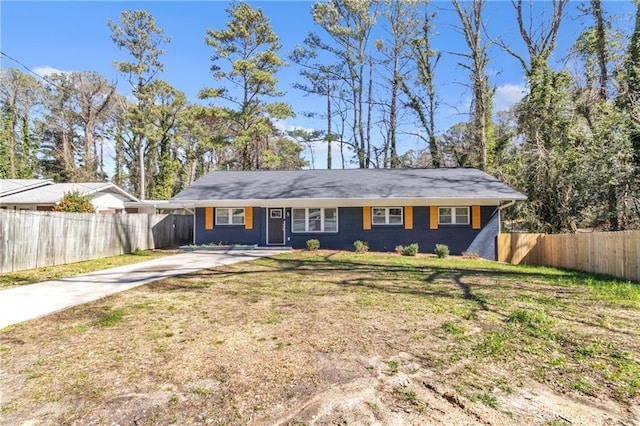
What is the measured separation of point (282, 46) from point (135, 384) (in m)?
24.7

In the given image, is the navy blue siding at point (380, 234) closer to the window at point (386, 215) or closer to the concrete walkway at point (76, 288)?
the window at point (386, 215)

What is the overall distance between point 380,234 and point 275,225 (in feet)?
15.3

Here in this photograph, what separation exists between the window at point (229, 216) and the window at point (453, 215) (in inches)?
342

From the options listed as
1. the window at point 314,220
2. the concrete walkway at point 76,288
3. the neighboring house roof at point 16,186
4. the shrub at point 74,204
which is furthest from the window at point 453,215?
the neighboring house roof at point 16,186

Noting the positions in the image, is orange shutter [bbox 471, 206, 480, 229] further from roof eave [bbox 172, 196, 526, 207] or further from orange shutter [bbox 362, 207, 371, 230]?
orange shutter [bbox 362, 207, 371, 230]

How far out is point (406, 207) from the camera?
558 inches

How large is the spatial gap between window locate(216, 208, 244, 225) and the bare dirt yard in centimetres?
931

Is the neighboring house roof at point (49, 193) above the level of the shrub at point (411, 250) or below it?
above

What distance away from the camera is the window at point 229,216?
1510cm

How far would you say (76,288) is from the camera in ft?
21.0

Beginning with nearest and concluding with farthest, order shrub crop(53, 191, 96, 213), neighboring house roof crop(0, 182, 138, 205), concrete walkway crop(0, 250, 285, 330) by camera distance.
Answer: concrete walkway crop(0, 250, 285, 330), shrub crop(53, 191, 96, 213), neighboring house roof crop(0, 182, 138, 205)

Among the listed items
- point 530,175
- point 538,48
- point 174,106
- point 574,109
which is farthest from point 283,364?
point 174,106

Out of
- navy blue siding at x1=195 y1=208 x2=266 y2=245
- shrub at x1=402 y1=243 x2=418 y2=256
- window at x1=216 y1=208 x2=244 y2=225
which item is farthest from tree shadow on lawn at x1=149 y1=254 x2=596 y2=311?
window at x1=216 y1=208 x2=244 y2=225

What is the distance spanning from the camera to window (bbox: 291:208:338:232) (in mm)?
14720
